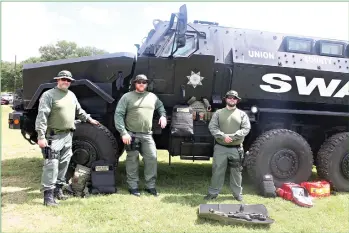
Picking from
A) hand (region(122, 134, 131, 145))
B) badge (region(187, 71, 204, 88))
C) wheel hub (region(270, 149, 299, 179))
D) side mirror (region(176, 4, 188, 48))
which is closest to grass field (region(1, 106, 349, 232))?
wheel hub (region(270, 149, 299, 179))

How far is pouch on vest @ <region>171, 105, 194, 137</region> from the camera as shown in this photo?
17.9 ft

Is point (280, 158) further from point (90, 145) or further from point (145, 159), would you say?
point (90, 145)

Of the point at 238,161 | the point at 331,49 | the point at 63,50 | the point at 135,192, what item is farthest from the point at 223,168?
the point at 63,50

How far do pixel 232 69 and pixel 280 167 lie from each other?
69.9 inches

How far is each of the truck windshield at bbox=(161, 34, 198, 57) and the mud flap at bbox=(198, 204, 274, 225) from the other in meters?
2.47

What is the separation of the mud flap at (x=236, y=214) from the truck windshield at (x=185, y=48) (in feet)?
8.12

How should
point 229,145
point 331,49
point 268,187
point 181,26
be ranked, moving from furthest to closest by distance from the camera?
1. point 331,49
2. point 268,187
3. point 181,26
4. point 229,145

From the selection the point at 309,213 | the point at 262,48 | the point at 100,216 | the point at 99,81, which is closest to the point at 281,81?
the point at 262,48

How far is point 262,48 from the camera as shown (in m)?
6.09

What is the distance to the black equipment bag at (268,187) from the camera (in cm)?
548

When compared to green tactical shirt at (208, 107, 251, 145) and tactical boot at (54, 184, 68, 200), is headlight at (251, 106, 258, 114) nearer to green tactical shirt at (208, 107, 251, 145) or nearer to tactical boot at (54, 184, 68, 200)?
green tactical shirt at (208, 107, 251, 145)

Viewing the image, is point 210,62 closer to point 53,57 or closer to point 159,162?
point 159,162

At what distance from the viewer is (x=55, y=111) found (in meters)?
4.88

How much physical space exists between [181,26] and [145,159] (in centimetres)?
208
